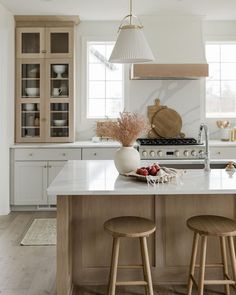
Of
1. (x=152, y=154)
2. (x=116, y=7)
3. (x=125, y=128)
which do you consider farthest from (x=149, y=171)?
(x=116, y=7)

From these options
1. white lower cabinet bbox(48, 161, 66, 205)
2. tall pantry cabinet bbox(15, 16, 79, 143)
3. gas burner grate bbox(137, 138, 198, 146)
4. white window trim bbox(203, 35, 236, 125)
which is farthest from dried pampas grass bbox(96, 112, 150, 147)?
white window trim bbox(203, 35, 236, 125)

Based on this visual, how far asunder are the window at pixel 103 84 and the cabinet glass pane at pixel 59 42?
458 mm

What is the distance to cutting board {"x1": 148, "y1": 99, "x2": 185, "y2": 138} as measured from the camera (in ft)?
19.5

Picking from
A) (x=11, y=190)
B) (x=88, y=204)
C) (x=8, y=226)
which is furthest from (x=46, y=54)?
(x=88, y=204)

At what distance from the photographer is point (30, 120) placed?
584cm

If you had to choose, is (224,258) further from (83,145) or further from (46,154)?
(46,154)

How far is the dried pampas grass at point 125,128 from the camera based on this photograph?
307 cm

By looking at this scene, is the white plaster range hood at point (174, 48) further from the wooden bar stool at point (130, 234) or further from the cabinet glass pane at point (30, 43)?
the wooden bar stool at point (130, 234)

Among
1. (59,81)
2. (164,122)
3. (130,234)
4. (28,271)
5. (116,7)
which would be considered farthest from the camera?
(164,122)

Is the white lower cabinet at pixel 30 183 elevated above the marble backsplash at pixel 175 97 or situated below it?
below

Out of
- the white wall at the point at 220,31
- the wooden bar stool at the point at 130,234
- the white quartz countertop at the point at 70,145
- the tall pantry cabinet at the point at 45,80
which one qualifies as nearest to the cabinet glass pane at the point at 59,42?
the tall pantry cabinet at the point at 45,80

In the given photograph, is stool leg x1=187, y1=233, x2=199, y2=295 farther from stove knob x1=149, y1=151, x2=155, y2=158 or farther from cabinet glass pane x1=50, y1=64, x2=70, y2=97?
cabinet glass pane x1=50, y1=64, x2=70, y2=97

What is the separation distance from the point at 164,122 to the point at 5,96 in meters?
2.18

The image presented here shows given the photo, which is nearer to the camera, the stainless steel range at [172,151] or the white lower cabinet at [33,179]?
the stainless steel range at [172,151]
